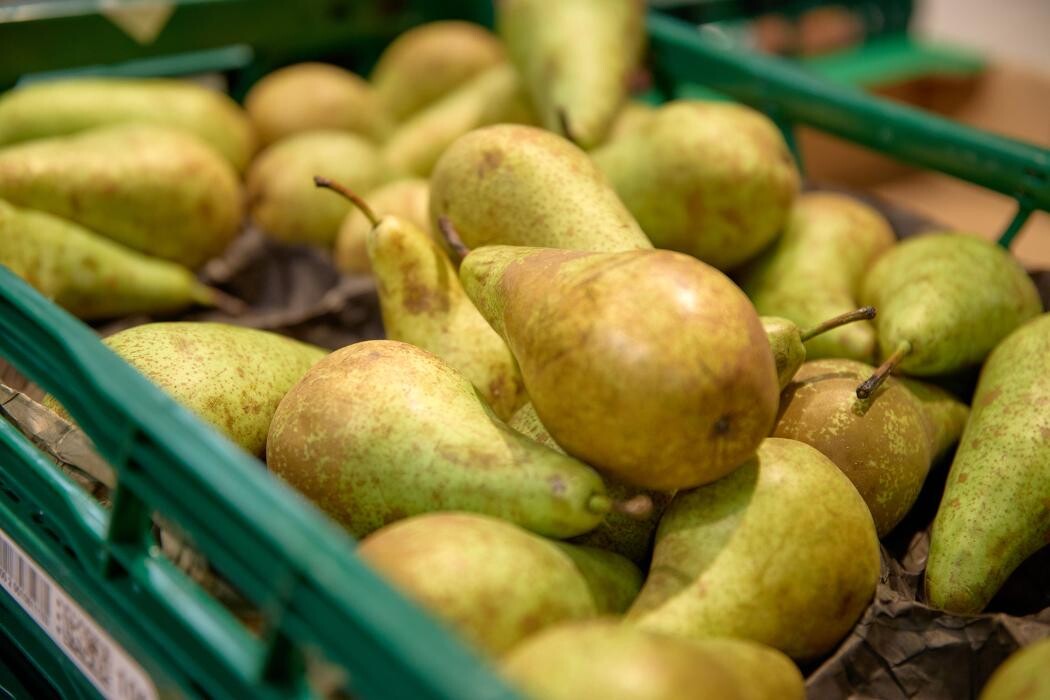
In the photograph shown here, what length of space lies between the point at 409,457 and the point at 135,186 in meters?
0.82

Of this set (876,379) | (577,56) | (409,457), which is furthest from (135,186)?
(876,379)

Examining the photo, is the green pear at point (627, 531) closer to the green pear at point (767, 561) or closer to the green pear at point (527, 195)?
the green pear at point (767, 561)

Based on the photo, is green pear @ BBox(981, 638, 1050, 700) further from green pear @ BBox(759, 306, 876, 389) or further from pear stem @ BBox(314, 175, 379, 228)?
pear stem @ BBox(314, 175, 379, 228)

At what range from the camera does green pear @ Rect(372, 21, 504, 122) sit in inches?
73.2

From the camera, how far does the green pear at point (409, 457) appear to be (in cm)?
83

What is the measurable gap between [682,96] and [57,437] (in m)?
1.39

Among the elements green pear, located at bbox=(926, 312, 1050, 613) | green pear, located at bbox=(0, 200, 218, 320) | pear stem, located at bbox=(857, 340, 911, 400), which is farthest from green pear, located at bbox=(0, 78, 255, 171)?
green pear, located at bbox=(926, 312, 1050, 613)

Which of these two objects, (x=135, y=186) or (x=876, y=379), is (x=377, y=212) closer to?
(x=135, y=186)

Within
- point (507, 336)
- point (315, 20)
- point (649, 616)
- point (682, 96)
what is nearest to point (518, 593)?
point (649, 616)

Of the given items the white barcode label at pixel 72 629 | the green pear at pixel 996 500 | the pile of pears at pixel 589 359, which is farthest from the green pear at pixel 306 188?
the green pear at pixel 996 500

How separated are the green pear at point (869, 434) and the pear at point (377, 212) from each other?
1.99 feet

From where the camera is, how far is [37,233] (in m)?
1.35

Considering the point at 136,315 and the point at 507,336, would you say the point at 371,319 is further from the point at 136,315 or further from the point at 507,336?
the point at 507,336

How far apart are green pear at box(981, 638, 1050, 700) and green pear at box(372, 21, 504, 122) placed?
56.4 inches
